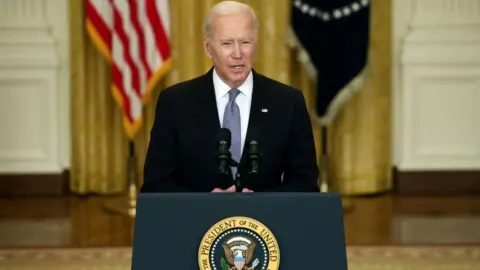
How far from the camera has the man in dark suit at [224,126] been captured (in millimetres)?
2568

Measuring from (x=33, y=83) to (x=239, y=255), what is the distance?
14.7 feet

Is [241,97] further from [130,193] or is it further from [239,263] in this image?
[130,193]

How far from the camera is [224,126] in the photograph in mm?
2574

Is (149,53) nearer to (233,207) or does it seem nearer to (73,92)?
(73,92)

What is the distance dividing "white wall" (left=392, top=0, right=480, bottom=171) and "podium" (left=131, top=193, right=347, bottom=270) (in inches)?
172

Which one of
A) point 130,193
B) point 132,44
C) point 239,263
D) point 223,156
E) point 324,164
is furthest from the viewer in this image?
point 324,164

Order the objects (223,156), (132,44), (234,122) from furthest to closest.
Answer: (132,44)
(234,122)
(223,156)

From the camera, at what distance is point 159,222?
204 centimetres

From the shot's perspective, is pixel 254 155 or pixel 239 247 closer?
pixel 239 247

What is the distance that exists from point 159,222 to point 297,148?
73 cm

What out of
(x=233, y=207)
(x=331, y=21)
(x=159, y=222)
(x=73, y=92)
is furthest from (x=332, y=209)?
(x=73, y=92)

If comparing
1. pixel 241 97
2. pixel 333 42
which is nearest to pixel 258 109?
pixel 241 97

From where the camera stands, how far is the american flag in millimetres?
5848

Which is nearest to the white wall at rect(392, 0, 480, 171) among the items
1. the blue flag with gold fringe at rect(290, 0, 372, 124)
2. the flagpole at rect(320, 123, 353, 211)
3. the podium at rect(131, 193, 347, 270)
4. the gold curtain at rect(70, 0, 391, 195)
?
the gold curtain at rect(70, 0, 391, 195)
